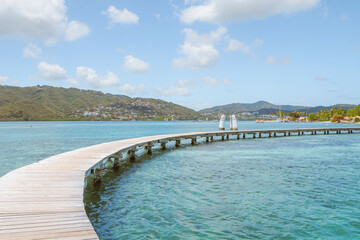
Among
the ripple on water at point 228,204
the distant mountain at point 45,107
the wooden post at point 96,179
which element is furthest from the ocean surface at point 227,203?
the distant mountain at point 45,107

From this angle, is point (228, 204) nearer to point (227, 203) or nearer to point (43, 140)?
point (227, 203)

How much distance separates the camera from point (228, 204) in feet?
29.5

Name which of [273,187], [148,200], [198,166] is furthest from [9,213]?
[198,166]

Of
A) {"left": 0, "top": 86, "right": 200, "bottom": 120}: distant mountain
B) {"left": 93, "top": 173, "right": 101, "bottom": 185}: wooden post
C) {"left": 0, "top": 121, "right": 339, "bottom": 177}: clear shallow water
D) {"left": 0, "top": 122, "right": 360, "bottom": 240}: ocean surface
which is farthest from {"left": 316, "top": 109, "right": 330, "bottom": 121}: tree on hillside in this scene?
{"left": 93, "top": 173, "right": 101, "bottom": 185}: wooden post

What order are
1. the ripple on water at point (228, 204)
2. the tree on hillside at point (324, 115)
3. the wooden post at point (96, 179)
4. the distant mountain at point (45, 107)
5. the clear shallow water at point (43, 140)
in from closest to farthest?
the ripple on water at point (228, 204), the wooden post at point (96, 179), the clear shallow water at point (43, 140), the distant mountain at point (45, 107), the tree on hillside at point (324, 115)

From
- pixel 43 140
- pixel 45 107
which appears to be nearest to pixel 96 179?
pixel 43 140

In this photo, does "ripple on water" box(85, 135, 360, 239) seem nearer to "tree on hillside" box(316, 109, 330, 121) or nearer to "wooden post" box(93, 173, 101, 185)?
"wooden post" box(93, 173, 101, 185)

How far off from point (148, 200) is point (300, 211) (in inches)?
198

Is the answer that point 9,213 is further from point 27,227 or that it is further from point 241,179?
point 241,179

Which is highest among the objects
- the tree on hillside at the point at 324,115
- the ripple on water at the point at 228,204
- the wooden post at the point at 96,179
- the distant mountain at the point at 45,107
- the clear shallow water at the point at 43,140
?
the distant mountain at the point at 45,107

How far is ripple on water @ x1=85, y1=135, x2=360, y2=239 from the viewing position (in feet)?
22.9

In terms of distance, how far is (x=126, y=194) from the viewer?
1046 cm

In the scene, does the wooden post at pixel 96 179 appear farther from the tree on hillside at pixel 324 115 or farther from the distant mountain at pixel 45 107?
the tree on hillside at pixel 324 115

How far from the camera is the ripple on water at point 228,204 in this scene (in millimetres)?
6992
